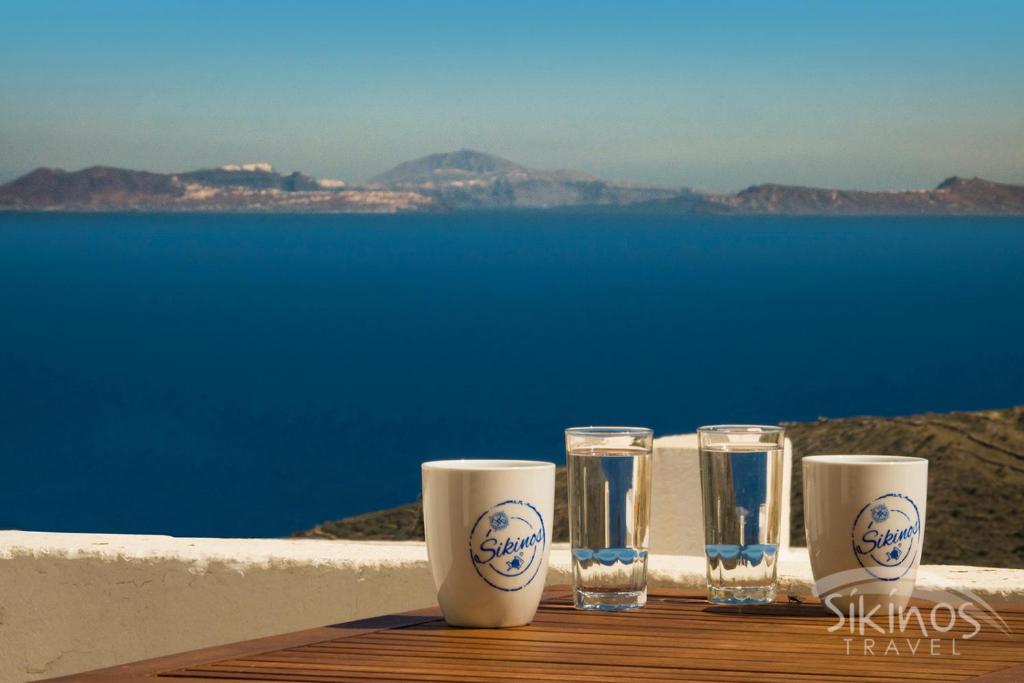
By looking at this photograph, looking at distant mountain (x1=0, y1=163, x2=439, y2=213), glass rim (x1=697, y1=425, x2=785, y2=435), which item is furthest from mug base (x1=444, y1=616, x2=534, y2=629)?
distant mountain (x1=0, y1=163, x2=439, y2=213)

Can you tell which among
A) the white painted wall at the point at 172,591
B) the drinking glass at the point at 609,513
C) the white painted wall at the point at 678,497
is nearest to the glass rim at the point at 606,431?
the drinking glass at the point at 609,513

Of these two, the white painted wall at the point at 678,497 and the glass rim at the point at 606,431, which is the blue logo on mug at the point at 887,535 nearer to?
the glass rim at the point at 606,431

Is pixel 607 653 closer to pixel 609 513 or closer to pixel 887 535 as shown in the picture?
pixel 609 513

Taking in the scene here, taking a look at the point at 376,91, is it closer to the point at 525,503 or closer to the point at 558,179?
the point at 558,179

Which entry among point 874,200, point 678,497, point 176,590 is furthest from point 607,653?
point 874,200

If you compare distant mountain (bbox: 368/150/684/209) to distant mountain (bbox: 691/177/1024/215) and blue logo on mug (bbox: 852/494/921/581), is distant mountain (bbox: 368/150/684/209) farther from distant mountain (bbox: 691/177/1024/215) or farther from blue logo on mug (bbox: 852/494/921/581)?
blue logo on mug (bbox: 852/494/921/581)

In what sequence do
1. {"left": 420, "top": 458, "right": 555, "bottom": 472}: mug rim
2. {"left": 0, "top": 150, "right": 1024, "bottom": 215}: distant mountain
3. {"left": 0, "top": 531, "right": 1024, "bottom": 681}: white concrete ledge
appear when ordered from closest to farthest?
{"left": 420, "top": 458, "right": 555, "bottom": 472}: mug rim
{"left": 0, "top": 531, "right": 1024, "bottom": 681}: white concrete ledge
{"left": 0, "top": 150, "right": 1024, "bottom": 215}: distant mountain

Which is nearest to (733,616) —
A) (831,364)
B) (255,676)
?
(255,676)
